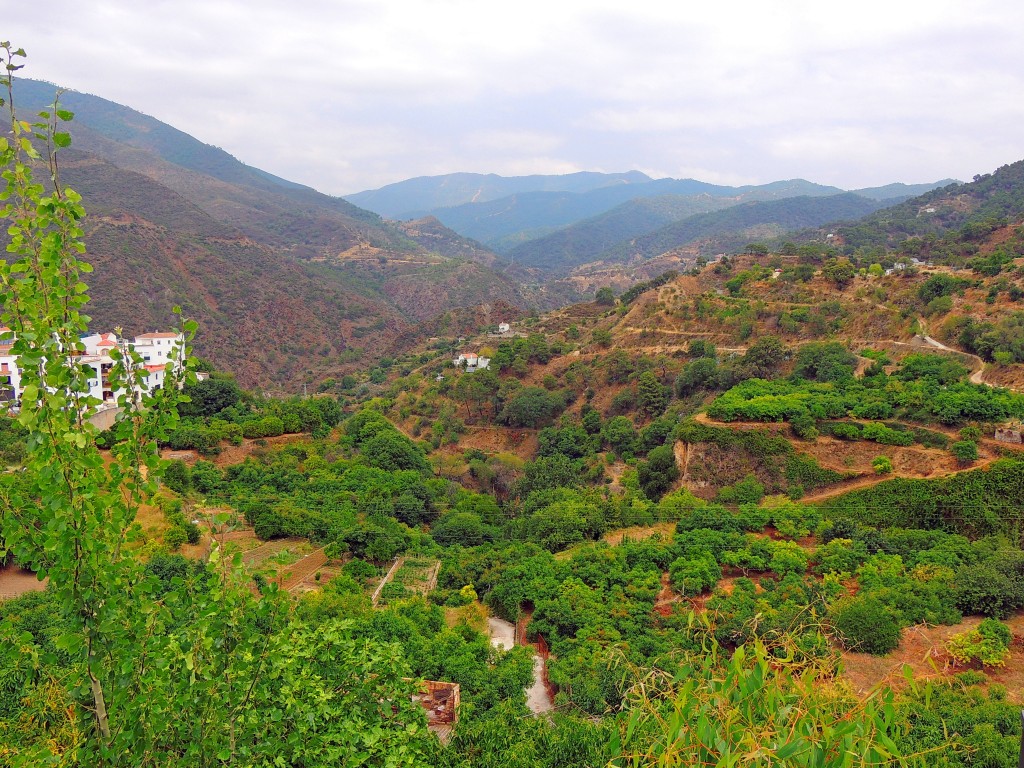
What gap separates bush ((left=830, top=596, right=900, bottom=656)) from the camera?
12641 mm

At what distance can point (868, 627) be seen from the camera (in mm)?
12688

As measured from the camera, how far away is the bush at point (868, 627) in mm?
12641

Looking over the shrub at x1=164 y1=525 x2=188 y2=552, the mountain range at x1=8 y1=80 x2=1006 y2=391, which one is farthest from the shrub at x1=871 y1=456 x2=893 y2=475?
the mountain range at x1=8 y1=80 x2=1006 y2=391

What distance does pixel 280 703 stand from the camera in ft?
14.1

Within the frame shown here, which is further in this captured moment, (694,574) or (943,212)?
(943,212)

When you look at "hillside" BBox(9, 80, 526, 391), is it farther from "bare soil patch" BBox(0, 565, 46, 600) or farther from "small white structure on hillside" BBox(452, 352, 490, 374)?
"bare soil patch" BBox(0, 565, 46, 600)

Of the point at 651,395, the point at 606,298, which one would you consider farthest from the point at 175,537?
the point at 606,298

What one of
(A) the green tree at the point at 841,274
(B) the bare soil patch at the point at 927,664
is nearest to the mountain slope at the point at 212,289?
(A) the green tree at the point at 841,274

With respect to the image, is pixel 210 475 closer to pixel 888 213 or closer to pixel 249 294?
pixel 249 294

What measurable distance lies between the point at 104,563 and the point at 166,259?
7267 centimetres

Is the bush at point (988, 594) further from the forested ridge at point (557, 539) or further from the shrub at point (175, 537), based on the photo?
the shrub at point (175, 537)

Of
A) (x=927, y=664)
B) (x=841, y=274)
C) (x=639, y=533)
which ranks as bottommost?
(x=639, y=533)

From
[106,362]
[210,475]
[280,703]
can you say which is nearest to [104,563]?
[280,703]

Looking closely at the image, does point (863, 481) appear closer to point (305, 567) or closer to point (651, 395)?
point (651, 395)
